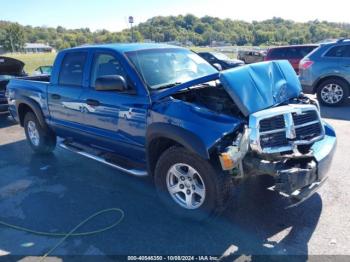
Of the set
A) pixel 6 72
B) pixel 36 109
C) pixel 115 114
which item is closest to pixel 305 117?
pixel 115 114

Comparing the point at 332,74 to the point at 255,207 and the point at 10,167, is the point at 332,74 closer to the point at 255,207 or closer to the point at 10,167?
the point at 255,207

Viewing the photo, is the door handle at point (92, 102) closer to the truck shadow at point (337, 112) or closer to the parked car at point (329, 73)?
the truck shadow at point (337, 112)

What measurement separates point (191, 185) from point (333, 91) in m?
7.06

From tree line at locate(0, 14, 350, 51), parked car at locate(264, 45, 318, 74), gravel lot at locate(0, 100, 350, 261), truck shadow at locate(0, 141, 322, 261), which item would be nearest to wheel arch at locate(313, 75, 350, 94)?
gravel lot at locate(0, 100, 350, 261)

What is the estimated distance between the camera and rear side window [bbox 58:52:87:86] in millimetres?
4895

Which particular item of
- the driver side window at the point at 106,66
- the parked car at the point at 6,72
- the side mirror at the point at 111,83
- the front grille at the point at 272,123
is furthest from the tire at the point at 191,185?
the parked car at the point at 6,72

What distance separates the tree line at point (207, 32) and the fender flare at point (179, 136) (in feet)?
221

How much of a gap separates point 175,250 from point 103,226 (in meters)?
0.91

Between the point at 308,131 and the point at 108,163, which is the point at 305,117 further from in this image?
the point at 108,163

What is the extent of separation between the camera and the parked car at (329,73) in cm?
885

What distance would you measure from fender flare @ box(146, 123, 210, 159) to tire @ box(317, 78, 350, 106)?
23.1ft

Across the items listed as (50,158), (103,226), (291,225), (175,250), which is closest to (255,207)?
(291,225)

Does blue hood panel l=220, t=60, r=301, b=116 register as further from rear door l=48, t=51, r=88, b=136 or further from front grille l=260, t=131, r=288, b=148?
rear door l=48, t=51, r=88, b=136

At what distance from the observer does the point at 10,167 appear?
5711 mm
